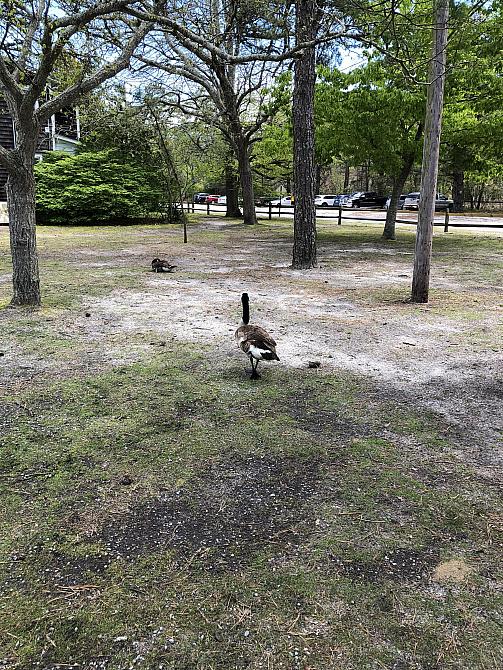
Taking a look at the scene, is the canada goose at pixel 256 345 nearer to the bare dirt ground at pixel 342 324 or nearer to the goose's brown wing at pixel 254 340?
the goose's brown wing at pixel 254 340

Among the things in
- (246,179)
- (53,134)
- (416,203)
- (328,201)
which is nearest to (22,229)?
(246,179)

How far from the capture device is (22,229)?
22.5ft

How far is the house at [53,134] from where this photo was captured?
2245cm

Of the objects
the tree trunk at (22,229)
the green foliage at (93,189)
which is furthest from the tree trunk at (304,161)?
the green foliage at (93,189)

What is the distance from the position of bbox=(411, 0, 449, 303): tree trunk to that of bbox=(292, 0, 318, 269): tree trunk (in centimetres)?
352

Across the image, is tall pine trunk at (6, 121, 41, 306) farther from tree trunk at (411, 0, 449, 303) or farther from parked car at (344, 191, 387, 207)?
parked car at (344, 191, 387, 207)

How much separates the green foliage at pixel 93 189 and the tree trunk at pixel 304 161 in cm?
1407

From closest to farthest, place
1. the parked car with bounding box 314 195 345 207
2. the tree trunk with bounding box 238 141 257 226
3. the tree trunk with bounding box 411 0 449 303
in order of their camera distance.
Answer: the tree trunk with bounding box 411 0 449 303 < the tree trunk with bounding box 238 141 257 226 < the parked car with bounding box 314 195 345 207

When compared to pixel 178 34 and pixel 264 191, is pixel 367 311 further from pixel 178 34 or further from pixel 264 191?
pixel 264 191

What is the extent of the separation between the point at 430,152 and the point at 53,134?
64.1 ft

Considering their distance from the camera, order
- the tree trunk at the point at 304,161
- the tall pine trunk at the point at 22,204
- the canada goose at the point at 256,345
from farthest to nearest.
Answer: the tree trunk at the point at 304,161 < the tall pine trunk at the point at 22,204 < the canada goose at the point at 256,345

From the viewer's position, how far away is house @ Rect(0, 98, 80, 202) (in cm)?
2245

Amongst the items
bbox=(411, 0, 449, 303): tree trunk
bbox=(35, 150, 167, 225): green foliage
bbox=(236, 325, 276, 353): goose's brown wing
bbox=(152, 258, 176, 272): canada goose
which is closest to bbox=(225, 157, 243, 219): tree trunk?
bbox=(35, 150, 167, 225): green foliage

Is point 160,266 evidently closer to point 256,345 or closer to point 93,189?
point 256,345
